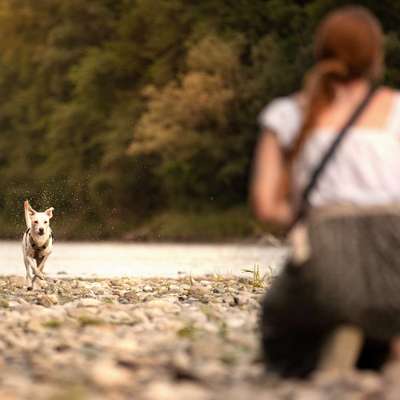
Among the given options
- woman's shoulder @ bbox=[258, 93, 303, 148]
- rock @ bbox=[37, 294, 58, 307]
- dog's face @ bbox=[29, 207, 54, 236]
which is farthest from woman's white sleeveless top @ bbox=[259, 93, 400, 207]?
dog's face @ bbox=[29, 207, 54, 236]

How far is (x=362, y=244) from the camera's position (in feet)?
14.7

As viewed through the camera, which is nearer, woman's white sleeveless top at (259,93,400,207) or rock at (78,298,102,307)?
woman's white sleeveless top at (259,93,400,207)

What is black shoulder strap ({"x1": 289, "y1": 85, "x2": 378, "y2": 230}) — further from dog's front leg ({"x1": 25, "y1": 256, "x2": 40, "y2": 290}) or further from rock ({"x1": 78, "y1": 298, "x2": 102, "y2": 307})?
dog's front leg ({"x1": 25, "y1": 256, "x2": 40, "y2": 290})

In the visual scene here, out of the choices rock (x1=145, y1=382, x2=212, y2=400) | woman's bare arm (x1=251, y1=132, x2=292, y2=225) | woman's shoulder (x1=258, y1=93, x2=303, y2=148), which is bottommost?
rock (x1=145, y1=382, x2=212, y2=400)

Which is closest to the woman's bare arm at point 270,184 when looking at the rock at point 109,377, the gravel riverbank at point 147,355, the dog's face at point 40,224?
the gravel riverbank at point 147,355

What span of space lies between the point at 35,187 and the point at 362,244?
39.2 metres

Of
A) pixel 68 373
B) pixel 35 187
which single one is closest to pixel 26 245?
pixel 68 373

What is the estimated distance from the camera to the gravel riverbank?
425 centimetres

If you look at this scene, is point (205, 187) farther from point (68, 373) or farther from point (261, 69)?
point (68, 373)

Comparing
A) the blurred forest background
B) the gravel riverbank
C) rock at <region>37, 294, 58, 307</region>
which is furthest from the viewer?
the blurred forest background

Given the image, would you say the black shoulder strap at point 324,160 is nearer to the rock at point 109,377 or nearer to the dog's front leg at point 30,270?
the rock at point 109,377

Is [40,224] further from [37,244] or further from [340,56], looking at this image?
[340,56]

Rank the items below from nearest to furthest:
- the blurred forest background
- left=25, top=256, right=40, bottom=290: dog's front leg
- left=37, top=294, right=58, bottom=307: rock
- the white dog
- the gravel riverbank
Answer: the gravel riverbank → left=37, top=294, right=58, bottom=307: rock → left=25, top=256, right=40, bottom=290: dog's front leg → the white dog → the blurred forest background

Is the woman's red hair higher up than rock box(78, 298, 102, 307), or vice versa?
the woman's red hair
